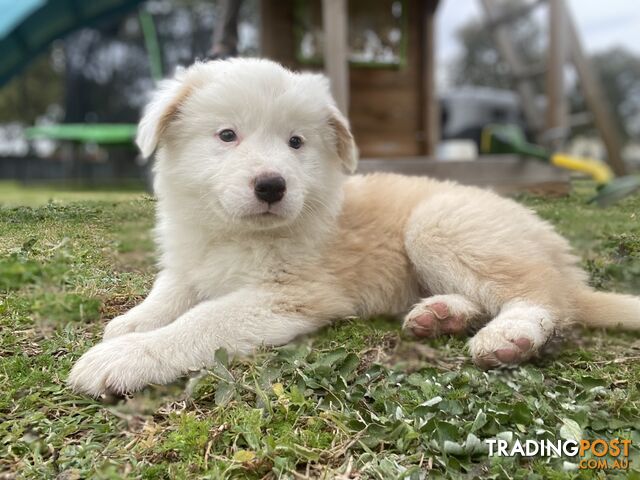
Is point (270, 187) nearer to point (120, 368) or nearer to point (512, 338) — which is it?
point (120, 368)

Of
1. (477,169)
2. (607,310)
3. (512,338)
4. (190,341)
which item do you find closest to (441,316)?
(512,338)

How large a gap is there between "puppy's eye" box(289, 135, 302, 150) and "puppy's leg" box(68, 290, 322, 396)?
67 centimetres

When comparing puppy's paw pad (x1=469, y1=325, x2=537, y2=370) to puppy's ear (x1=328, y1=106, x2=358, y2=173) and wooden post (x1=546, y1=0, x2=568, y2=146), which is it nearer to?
puppy's ear (x1=328, y1=106, x2=358, y2=173)

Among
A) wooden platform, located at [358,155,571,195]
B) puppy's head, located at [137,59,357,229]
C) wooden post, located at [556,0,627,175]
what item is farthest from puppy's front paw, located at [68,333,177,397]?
wooden post, located at [556,0,627,175]

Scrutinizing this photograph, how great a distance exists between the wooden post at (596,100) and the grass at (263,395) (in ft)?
17.0

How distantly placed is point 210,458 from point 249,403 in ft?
0.93

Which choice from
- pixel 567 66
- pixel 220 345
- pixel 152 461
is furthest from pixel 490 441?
pixel 567 66

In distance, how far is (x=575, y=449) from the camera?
1393mm

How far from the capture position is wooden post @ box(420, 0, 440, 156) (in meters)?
6.93

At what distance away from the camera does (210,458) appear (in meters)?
1.37

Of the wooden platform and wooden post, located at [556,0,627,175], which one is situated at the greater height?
wooden post, located at [556,0,627,175]

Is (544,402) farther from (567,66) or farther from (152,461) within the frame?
(567,66)

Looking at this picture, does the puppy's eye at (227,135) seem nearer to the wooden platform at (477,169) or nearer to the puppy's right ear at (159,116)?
the puppy's right ear at (159,116)

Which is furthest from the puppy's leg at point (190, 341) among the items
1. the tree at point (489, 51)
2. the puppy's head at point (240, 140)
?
the tree at point (489, 51)
